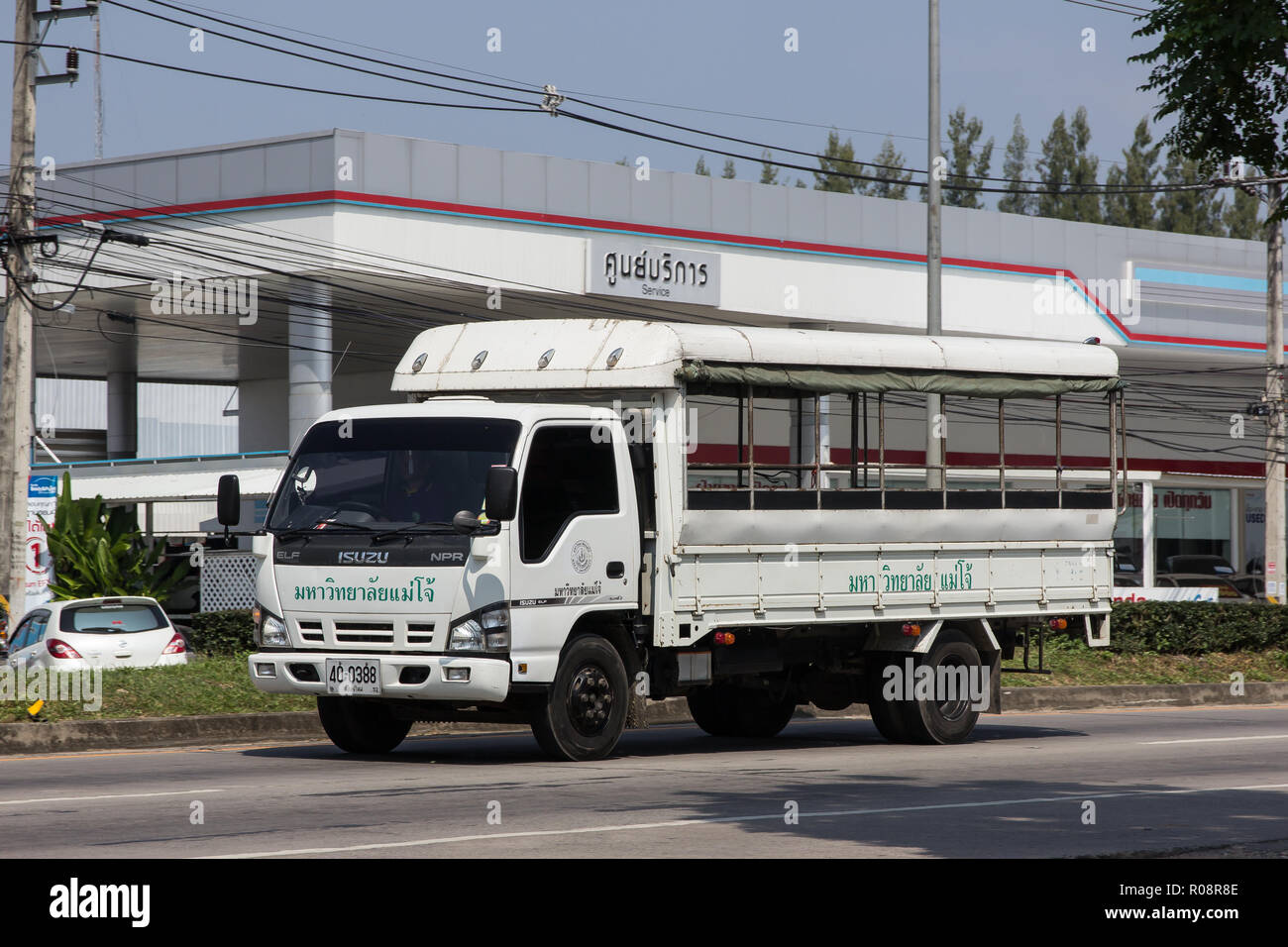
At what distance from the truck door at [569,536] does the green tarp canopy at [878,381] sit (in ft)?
3.13

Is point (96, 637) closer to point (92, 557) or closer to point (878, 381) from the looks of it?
point (92, 557)

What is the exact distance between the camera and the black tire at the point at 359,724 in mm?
13734

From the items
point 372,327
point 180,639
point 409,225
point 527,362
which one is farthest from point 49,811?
point 372,327

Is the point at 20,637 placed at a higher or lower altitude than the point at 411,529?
lower

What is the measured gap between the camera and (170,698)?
1634 centimetres

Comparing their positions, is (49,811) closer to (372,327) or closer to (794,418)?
(794,418)

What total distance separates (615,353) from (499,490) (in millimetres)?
2021

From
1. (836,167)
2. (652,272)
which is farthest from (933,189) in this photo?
(836,167)

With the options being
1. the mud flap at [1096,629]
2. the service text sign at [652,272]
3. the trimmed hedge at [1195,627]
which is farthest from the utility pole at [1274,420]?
the mud flap at [1096,629]

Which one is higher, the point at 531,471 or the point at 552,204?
the point at 552,204

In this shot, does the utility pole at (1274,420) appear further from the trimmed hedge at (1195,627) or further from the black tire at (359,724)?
the black tire at (359,724)

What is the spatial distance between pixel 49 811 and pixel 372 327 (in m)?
26.5

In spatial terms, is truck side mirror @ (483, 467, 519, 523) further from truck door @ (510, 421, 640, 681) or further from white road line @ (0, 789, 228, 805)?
white road line @ (0, 789, 228, 805)

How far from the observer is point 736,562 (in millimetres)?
13766
